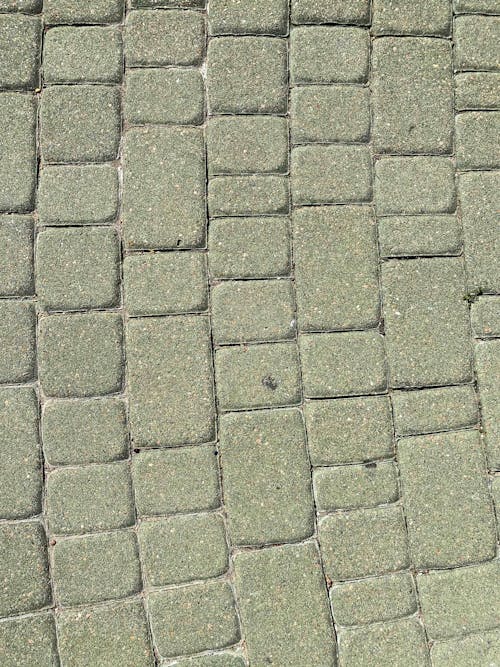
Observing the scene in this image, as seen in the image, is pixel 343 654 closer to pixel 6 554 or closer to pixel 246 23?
pixel 6 554

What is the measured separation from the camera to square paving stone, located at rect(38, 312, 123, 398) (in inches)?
114

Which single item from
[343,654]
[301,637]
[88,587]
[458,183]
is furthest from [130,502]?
[458,183]

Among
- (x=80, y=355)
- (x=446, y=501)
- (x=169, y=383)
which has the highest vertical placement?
(x=80, y=355)

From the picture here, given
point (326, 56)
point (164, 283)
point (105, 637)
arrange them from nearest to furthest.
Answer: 1. point (105, 637)
2. point (164, 283)
3. point (326, 56)

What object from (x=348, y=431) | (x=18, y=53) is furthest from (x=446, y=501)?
(x=18, y=53)

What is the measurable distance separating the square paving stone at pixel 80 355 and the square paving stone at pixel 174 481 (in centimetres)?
33

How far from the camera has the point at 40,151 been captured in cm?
297

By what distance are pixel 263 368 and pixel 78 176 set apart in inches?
42.7

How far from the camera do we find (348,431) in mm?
2945

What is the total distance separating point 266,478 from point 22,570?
3.33 ft

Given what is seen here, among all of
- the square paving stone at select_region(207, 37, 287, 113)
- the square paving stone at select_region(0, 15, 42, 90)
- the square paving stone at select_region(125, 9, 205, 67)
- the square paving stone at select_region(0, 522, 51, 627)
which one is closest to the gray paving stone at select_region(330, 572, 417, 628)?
the square paving stone at select_region(0, 522, 51, 627)

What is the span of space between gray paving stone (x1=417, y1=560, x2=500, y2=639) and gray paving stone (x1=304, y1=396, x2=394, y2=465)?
546 millimetres

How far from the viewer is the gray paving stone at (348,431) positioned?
2938 millimetres

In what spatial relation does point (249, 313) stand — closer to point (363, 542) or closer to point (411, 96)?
point (363, 542)
